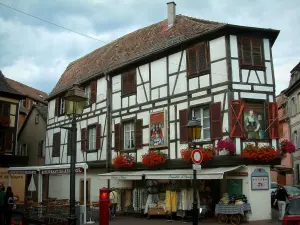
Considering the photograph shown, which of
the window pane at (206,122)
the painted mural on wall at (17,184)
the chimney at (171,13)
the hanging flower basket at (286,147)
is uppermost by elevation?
the chimney at (171,13)

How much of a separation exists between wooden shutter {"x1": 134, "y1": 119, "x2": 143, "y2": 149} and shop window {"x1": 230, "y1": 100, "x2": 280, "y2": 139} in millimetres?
5918

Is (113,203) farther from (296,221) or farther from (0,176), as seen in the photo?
(296,221)

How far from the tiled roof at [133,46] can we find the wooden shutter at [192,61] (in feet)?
2.01

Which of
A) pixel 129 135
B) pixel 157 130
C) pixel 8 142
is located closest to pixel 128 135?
pixel 129 135

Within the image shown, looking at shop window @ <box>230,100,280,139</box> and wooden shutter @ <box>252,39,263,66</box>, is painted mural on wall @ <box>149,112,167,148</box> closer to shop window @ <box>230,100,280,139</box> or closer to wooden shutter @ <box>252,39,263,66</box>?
shop window @ <box>230,100,280,139</box>

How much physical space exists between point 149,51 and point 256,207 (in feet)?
31.2

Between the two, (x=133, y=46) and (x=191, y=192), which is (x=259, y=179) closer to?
(x=191, y=192)

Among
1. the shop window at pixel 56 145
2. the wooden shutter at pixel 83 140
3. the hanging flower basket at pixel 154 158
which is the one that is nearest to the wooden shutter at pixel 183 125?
the hanging flower basket at pixel 154 158

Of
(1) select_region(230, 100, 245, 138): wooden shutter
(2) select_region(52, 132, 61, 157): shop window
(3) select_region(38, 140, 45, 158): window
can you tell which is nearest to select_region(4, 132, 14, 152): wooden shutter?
(3) select_region(38, 140, 45, 158): window

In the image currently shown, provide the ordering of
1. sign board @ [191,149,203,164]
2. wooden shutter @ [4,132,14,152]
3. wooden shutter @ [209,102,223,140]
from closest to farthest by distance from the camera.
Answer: sign board @ [191,149,203,164] < wooden shutter @ [209,102,223,140] < wooden shutter @ [4,132,14,152]

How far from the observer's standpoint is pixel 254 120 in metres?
17.1

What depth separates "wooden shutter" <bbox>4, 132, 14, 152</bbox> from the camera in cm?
3068

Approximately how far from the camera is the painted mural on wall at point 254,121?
16.9 metres

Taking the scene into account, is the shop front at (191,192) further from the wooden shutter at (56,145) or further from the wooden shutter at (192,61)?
the wooden shutter at (56,145)
